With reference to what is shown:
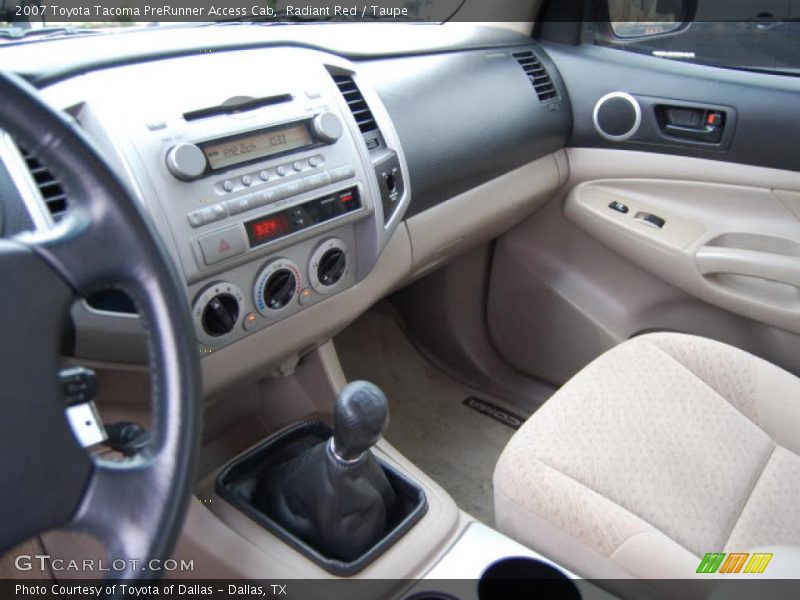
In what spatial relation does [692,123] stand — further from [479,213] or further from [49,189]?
[49,189]

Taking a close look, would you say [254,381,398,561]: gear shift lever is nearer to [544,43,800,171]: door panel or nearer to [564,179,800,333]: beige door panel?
[564,179,800,333]: beige door panel

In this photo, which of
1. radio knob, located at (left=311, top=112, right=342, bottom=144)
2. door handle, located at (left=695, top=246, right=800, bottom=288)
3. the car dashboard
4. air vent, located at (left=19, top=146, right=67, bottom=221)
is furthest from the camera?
door handle, located at (left=695, top=246, right=800, bottom=288)

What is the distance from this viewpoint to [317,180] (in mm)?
1142

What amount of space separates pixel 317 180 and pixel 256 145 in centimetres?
10

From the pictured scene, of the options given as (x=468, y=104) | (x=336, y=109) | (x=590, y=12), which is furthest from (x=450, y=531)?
(x=590, y=12)

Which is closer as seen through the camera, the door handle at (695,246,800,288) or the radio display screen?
the radio display screen

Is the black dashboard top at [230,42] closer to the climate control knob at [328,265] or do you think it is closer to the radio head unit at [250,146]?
the radio head unit at [250,146]

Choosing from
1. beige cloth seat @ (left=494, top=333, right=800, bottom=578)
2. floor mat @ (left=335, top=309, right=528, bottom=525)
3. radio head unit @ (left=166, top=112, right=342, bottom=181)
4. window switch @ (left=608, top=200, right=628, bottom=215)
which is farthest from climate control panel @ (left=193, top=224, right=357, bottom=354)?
window switch @ (left=608, top=200, right=628, bottom=215)

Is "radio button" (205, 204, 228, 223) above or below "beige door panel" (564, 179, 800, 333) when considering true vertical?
above

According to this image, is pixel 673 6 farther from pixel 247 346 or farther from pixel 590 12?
pixel 247 346

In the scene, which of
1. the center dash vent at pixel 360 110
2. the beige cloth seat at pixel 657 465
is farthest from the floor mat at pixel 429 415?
the center dash vent at pixel 360 110

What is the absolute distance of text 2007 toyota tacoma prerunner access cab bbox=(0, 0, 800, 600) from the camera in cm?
60

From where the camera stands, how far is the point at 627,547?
102cm

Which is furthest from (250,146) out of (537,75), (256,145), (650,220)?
(650,220)
